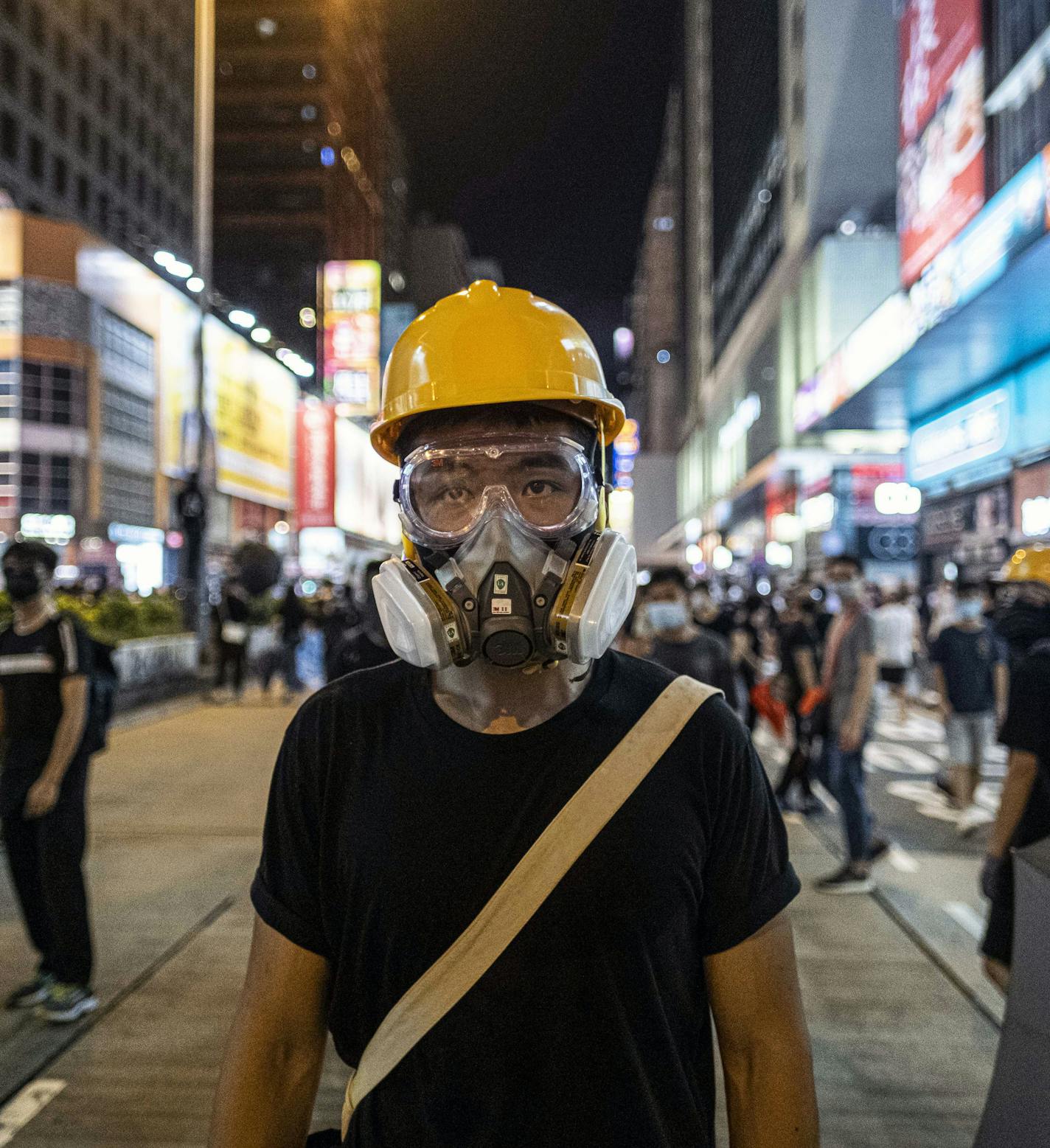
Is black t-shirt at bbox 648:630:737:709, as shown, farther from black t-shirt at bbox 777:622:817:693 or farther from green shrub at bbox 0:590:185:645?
green shrub at bbox 0:590:185:645

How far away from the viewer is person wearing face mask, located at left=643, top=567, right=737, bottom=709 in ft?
19.8

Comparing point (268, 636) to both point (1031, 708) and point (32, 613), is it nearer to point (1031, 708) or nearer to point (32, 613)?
point (32, 613)

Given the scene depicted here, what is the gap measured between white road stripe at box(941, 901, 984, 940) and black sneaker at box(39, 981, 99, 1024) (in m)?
4.22

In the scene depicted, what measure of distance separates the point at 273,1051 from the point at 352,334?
48210 mm

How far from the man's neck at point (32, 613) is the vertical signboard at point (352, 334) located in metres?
41.3

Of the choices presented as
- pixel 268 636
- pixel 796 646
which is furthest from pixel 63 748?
pixel 268 636

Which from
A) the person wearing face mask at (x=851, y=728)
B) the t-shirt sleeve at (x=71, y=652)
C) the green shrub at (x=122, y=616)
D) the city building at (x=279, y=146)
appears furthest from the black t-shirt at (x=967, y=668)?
the city building at (x=279, y=146)

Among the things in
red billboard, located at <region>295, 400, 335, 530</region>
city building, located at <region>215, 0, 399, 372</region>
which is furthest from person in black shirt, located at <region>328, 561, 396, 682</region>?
city building, located at <region>215, 0, 399, 372</region>

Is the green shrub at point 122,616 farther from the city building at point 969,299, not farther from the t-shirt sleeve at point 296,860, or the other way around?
the t-shirt sleeve at point 296,860

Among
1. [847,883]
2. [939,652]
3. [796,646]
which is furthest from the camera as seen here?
[796,646]

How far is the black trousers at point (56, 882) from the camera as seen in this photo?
13.3ft

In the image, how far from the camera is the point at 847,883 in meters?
5.77

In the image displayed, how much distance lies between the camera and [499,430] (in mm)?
1656

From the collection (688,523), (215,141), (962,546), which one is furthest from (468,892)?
(215,141)
